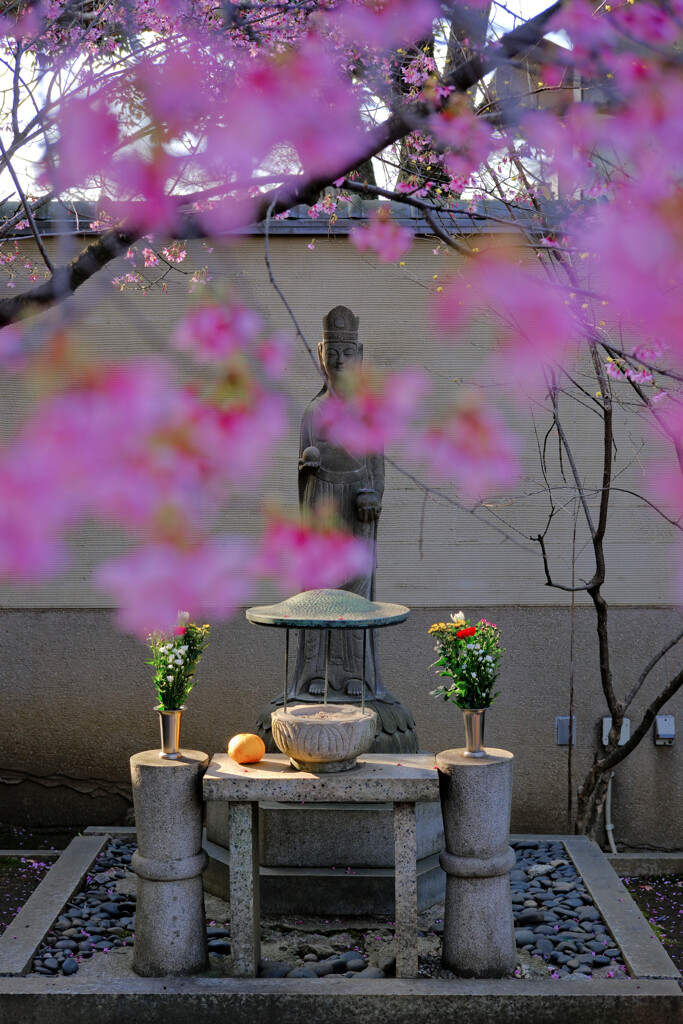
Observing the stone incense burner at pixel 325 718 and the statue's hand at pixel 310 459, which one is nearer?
the stone incense burner at pixel 325 718

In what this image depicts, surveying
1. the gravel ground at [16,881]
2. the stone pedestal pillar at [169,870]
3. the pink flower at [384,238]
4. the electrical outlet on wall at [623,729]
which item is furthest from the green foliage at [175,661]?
the electrical outlet on wall at [623,729]

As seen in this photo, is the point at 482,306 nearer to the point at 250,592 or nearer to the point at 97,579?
the point at 250,592

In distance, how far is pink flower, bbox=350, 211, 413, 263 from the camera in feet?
19.3

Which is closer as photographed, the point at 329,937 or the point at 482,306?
the point at 329,937

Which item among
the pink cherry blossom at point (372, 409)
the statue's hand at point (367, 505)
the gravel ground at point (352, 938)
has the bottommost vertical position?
the gravel ground at point (352, 938)

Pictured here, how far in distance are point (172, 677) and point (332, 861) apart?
4.01 feet

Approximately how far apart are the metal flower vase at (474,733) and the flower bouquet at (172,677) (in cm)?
122

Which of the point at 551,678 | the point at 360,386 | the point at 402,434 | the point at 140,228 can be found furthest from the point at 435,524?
the point at 140,228

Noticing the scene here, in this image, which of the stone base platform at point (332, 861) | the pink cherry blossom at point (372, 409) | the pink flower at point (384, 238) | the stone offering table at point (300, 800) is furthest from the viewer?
the pink flower at point (384, 238)

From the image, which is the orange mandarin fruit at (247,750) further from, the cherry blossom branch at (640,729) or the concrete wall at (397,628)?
the cherry blossom branch at (640,729)

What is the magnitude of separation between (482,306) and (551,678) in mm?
2437

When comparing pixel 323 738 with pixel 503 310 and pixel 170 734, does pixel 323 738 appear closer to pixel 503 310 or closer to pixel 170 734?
pixel 170 734

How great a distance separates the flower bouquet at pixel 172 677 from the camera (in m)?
4.27

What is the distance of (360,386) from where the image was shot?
4766 mm
